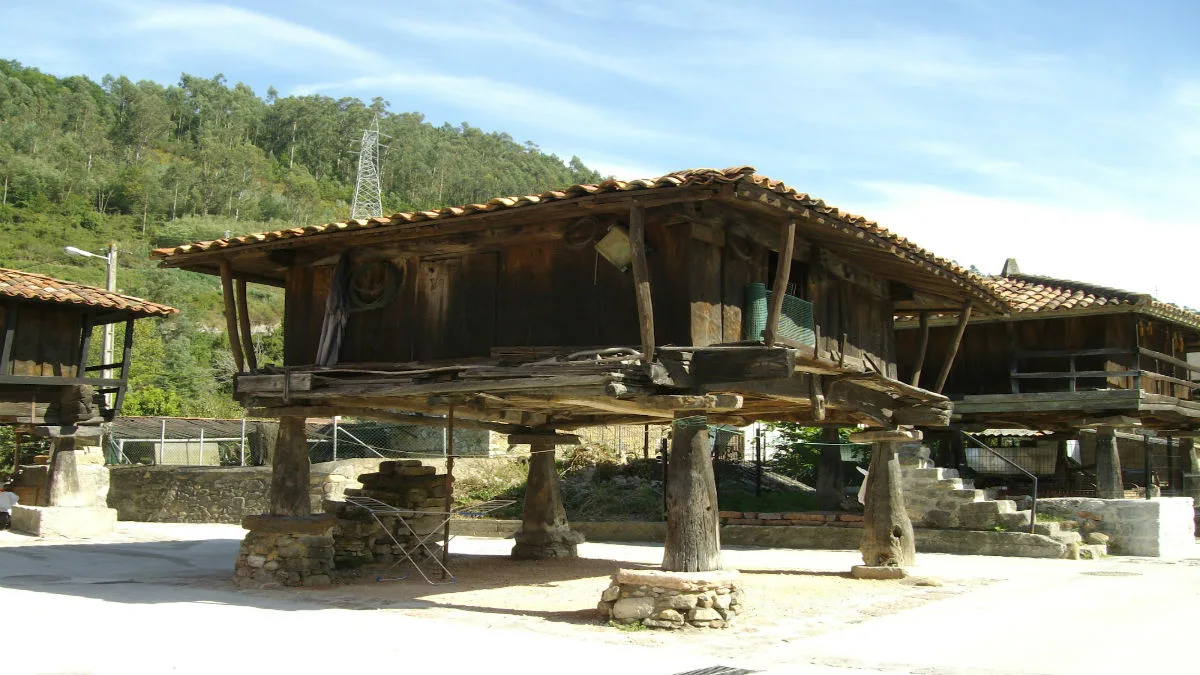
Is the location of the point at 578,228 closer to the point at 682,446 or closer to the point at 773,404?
the point at 682,446

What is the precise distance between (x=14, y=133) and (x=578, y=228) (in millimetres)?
73014

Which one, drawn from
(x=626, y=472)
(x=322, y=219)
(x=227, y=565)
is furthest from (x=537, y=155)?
(x=227, y=565)

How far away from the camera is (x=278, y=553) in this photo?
443 inches

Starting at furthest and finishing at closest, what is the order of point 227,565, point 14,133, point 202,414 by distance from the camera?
point 14,133, point 202,414, point 227,565

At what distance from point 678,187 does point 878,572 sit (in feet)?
19.5

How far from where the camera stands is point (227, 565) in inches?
527

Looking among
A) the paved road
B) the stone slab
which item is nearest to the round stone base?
the paved road

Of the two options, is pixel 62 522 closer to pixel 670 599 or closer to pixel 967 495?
pixel 670 599

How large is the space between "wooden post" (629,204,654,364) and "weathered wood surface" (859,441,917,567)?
15.8 feet

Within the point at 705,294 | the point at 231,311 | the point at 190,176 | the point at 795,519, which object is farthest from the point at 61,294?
the point at 190,176

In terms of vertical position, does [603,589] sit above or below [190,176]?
below

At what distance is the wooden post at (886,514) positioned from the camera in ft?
40.0

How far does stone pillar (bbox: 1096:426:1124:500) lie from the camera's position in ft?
54.5

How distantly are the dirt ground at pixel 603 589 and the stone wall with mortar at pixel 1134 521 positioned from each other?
13.6 feet
